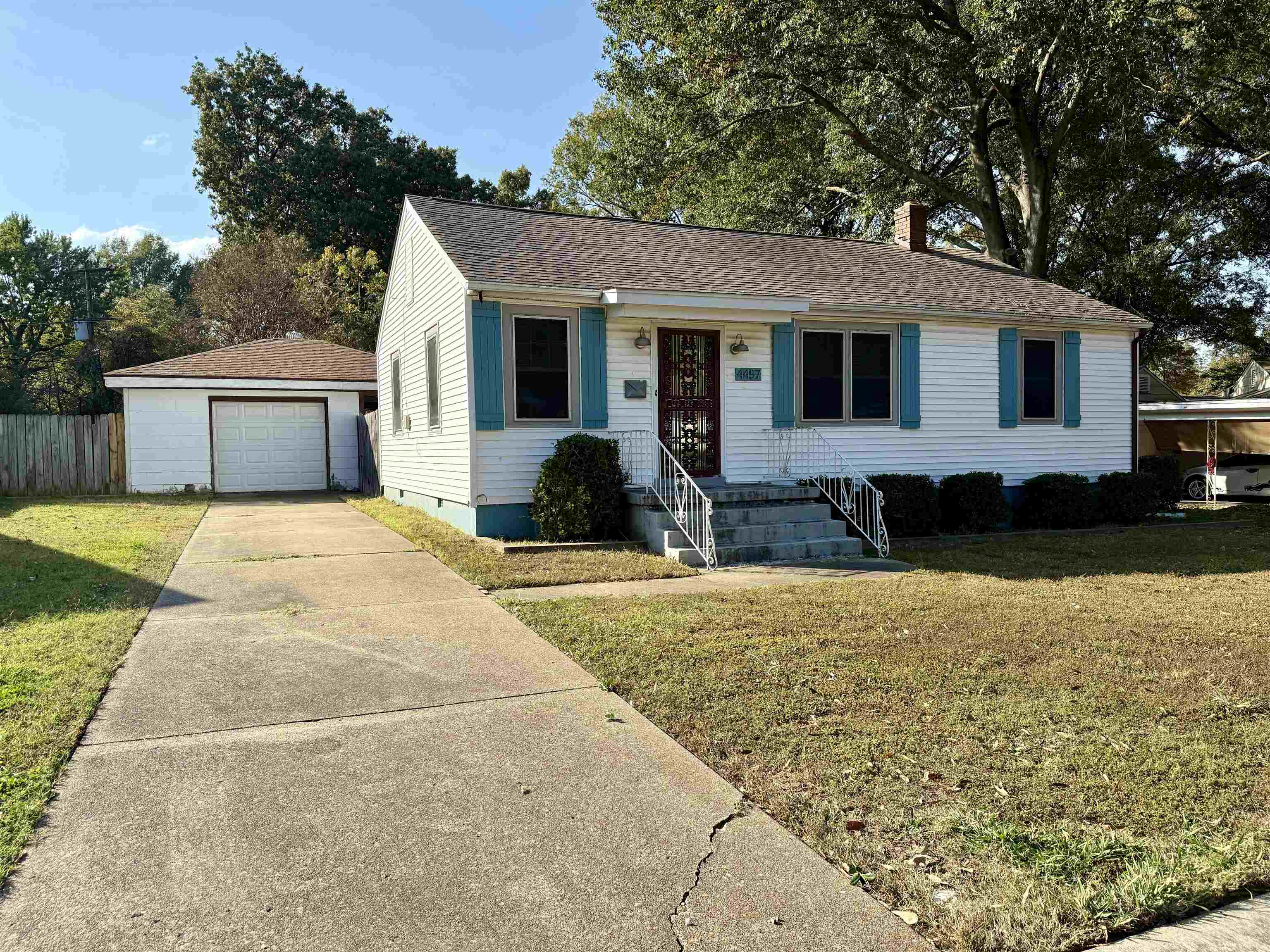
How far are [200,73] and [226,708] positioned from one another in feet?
139

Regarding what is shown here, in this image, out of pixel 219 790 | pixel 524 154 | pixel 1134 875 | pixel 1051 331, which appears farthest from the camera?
pixel 524 154

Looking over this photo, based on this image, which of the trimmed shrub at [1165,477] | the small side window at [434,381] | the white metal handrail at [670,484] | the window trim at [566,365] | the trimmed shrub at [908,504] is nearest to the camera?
the white metal handrail at [670,484]

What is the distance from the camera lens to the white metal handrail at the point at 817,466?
A: 1146 cm

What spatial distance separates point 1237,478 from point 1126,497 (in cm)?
810

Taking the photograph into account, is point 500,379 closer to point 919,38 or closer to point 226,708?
point 226,708

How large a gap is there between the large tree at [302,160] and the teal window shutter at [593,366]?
94.3ft

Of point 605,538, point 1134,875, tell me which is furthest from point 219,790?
point 605,538

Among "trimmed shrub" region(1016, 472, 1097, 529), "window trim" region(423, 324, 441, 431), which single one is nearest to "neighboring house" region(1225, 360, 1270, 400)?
"trimmed shrub" region(1016, 472, 1097, 529)

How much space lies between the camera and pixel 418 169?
1473 inches

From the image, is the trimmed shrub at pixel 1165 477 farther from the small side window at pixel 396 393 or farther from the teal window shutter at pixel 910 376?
the small side window at pixel 396 393

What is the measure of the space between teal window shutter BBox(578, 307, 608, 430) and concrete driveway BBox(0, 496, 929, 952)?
5755 mm

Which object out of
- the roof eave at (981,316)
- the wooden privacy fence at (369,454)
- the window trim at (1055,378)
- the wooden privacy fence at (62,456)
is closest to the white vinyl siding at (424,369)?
the wooden privacy fence at (369,454)

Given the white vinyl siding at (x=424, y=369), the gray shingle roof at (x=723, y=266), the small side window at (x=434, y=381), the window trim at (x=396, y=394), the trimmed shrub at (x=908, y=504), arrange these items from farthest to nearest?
the window trim at (x=396, y=394) < the small side window at (x=434, y=381) < the trimmed shrub at (x=908, y=504) < the gray shingle roof at (x=723, y=266) < the white vinyl siding at (x=424, y=369)

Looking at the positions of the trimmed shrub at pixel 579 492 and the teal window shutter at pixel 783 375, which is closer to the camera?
the trimmed shrub at pixel 579 492
